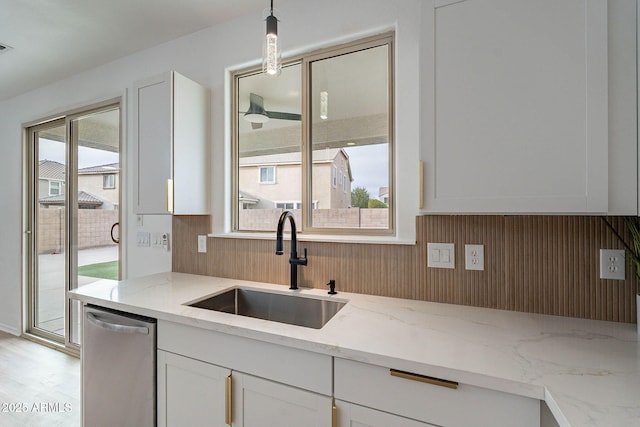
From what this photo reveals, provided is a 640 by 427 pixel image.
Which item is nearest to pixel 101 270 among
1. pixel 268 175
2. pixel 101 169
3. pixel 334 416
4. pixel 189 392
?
pixel 101 169

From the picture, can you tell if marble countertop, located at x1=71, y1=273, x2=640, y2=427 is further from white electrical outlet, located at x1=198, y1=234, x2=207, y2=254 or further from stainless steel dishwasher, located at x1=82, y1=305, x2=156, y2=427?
white electrical outlet, located at x1=198, y1=234, x2=207, y2=254

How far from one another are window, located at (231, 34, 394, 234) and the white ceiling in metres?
0.44

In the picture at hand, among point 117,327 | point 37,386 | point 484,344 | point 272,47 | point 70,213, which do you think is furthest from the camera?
point 70,213

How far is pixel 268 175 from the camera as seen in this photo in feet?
6.73

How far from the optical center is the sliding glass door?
8.86 ft

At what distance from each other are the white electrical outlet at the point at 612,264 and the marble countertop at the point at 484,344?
0.60 ft

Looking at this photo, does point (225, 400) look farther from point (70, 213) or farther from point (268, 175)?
point (70, 213)

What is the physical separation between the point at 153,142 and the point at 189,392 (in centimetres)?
142

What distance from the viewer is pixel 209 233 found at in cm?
212

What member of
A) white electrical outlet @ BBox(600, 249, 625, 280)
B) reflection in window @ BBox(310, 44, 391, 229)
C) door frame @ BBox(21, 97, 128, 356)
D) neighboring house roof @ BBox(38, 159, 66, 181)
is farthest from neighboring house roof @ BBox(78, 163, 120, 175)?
white electrical outlet @ BBox(600, 249, 625, 280)

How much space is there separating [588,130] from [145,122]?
2.20 m

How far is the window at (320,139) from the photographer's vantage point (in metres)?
1.74

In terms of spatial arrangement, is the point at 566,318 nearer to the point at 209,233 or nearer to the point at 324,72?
the point at 324,72

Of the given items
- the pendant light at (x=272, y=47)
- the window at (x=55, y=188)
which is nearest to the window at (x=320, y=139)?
the pendant light at (x=272, y=47)
